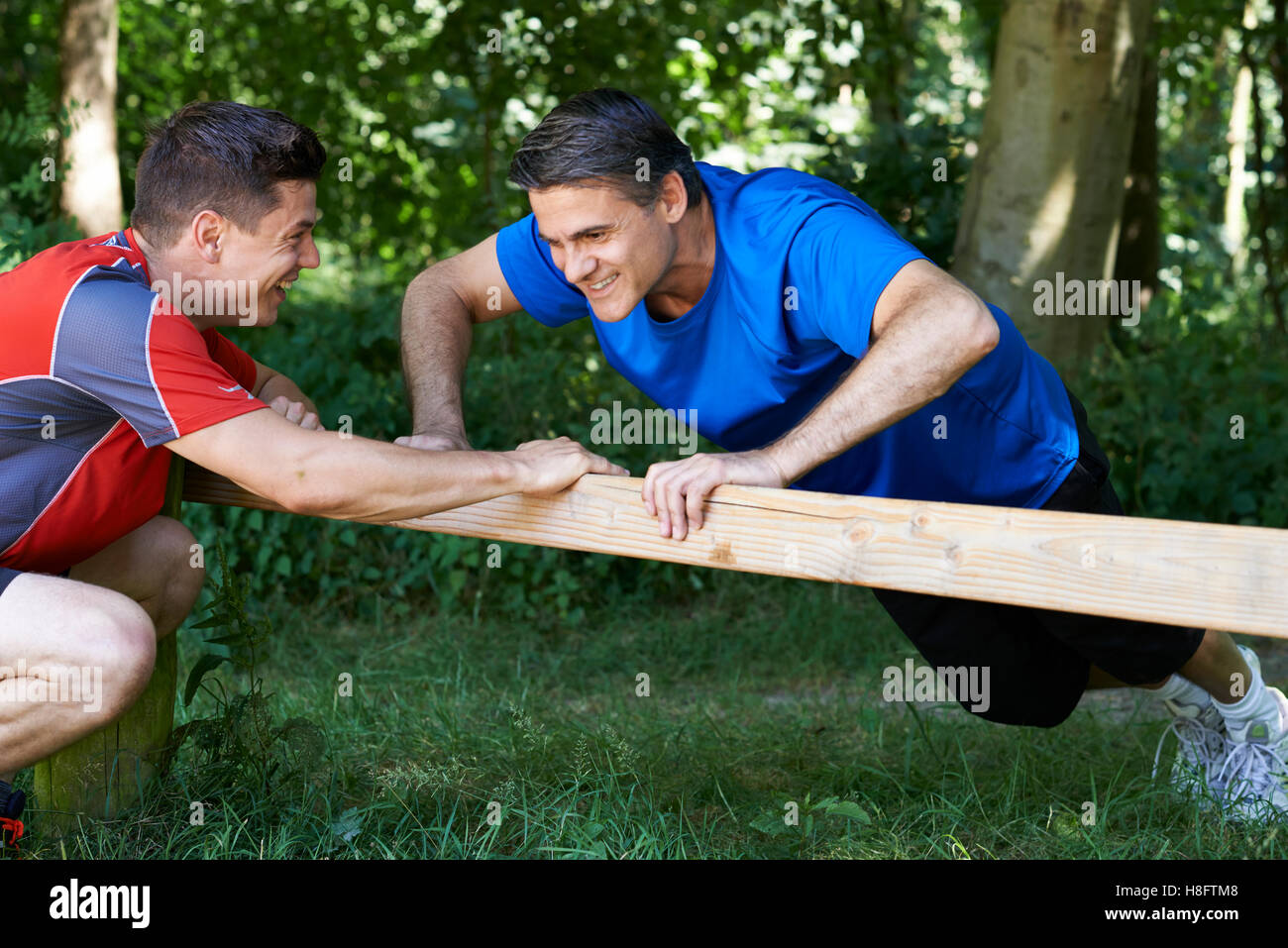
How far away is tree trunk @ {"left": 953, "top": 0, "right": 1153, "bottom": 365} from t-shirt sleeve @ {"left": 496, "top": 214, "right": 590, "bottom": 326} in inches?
119

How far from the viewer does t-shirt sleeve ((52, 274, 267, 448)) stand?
2168 mm

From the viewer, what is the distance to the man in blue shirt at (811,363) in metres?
2.29

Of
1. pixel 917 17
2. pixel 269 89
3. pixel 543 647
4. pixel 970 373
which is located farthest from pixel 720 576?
pixel 917 17

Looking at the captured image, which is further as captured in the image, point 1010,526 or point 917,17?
point 917,17

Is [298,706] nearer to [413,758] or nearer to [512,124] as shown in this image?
[413,758]

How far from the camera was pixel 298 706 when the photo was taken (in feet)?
12.5

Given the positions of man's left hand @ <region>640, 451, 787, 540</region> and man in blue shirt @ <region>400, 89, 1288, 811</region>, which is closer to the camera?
man's left hand @ <region>640, 451, 787, 540</region>

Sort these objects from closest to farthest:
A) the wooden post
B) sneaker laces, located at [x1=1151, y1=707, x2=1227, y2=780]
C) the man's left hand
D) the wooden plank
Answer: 1. the wooden plank
2. the man's left hand
3. the wooden post
4. sneaker laces, located at [x1=1151, y1=707, x2=1227, y2=780]

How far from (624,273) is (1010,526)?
1086mm
